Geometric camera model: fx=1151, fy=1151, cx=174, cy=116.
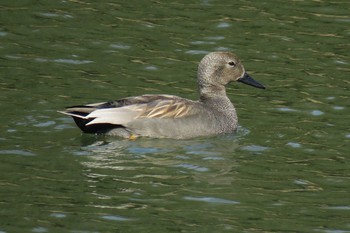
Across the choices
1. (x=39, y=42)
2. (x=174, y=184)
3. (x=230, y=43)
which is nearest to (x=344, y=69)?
(x=230, y=43)

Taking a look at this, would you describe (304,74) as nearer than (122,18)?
Yes

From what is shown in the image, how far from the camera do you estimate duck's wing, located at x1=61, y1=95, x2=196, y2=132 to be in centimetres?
1188

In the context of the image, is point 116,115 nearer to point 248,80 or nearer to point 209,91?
point 209,91

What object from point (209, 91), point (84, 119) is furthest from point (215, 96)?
point (84, 119)

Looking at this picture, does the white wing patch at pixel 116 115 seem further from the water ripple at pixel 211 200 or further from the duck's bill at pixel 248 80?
the water ripple at pixel 211 200

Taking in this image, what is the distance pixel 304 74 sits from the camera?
47.7 feet

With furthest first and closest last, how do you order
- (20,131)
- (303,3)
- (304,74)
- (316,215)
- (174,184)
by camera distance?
(303,3)
(304,74)
(20,131)
(174,184)
(316,215)

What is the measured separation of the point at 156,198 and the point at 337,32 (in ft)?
22.6

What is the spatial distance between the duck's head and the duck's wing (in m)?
0.62

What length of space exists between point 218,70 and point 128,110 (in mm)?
1527

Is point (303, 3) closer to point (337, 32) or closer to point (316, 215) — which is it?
point (337, 32)

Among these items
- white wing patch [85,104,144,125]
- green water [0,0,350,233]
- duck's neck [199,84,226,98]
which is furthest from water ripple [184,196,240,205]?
duck's neck [199,84,226,98]

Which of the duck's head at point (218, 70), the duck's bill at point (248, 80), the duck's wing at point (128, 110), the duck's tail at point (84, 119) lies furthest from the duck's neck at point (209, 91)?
the duck's tail at point (84, 119)

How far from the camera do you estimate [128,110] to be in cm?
1218
